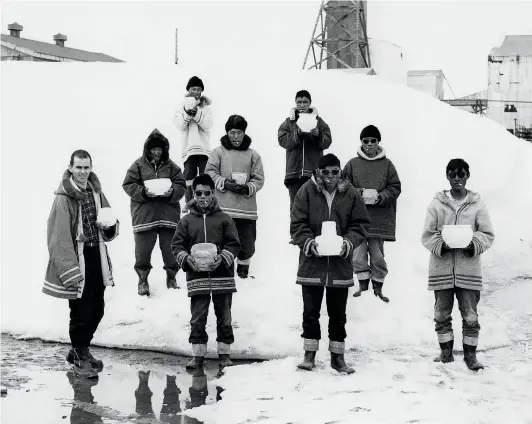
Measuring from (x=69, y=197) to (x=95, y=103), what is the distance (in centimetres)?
1010

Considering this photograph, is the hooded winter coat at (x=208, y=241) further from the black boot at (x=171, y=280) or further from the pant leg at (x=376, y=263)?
the pant leg at (x=376, y=263)

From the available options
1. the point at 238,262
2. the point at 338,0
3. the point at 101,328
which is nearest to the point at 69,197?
the point at 101,328

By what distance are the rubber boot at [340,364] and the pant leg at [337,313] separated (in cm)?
13

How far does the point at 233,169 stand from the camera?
957 centimetres

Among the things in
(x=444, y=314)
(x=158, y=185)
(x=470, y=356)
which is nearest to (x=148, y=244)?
(x=158, y=185)

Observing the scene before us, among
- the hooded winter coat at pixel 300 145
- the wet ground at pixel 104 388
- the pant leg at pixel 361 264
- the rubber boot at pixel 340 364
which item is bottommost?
the wet ground at pixel 104 388

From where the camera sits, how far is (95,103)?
17.1 meters

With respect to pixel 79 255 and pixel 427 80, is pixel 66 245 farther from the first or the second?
pixel 427 80

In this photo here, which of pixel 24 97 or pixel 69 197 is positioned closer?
pixel 69 197

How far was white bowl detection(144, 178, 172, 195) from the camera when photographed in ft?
30.4

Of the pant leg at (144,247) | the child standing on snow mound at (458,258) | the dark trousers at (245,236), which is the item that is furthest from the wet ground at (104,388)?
the child standing on snow mound at (458,258)

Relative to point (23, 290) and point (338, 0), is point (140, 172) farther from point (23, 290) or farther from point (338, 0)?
point (338, 0)

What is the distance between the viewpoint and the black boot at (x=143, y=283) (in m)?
9.30

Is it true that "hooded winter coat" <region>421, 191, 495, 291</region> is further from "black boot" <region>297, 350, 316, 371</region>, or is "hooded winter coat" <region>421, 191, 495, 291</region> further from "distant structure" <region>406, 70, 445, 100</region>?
"distant structure" <region>406, 70, 445, 100</region>
